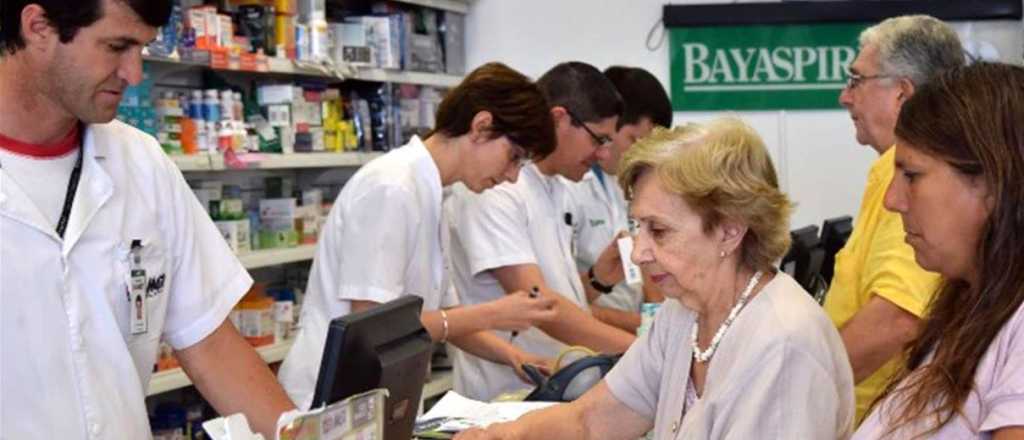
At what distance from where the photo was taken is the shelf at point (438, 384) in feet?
20.0

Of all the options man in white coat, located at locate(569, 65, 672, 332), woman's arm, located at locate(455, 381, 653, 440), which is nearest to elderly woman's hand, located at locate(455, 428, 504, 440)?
woman's arm, located at locate(455, 381, 653, 440)

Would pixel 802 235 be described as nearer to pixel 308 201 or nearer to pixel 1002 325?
pixel 308 201

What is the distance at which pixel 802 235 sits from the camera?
15.8ft

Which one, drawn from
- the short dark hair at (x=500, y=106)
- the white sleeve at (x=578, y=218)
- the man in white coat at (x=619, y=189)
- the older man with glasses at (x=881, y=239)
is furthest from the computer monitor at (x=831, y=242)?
the short dark hair at (x=500, y=106)

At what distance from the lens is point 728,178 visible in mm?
2631

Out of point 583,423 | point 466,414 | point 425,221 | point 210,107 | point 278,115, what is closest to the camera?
point 583,423

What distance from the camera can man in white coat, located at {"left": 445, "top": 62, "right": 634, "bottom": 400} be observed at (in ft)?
14.2

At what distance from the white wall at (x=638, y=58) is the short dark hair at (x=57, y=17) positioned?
498cm

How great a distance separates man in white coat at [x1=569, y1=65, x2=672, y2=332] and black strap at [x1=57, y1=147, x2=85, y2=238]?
2.97m

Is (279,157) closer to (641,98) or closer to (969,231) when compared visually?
(641,98)

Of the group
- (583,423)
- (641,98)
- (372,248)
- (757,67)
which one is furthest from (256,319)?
(757,67)

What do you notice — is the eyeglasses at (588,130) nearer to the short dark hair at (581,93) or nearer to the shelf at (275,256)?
the short dark hair at (581,93)

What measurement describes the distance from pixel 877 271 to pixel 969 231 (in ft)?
4.48

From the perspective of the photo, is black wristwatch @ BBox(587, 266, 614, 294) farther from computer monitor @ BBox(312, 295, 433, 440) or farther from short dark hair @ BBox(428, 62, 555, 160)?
computer monitor @ BBox(312, 295, 433, 440)
